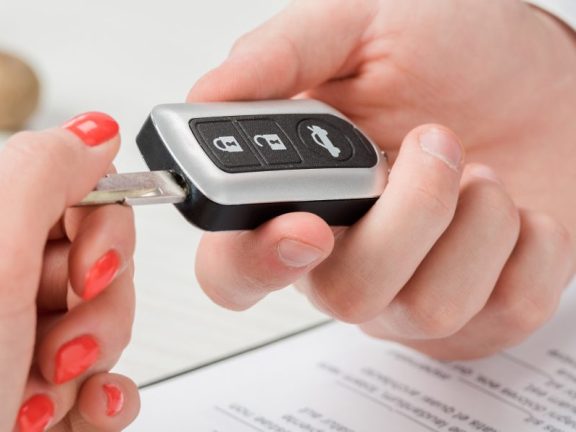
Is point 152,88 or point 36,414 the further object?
point 152,88

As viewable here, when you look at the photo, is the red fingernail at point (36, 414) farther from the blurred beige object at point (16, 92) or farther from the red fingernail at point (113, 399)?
the blurred beige object at point (16, 92)

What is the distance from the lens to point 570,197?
2.06 feet

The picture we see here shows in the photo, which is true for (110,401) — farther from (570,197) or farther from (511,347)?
(570,197)

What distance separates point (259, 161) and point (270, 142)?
2 centimetres

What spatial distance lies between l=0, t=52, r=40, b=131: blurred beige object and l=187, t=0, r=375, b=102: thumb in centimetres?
29

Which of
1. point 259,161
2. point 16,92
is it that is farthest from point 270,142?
point 16,92

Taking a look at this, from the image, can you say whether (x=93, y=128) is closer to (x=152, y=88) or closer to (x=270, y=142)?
(x=270, y=142)

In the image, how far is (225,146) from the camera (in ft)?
1.28

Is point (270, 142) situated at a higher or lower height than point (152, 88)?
higher

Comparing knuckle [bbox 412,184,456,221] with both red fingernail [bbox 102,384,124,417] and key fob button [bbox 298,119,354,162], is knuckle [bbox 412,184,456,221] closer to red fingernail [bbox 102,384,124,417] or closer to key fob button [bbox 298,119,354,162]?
key fob button [bbox 298,119,354,162]

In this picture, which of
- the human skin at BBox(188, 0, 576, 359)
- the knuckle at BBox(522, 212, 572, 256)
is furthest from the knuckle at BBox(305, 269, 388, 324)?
the knuckle at BBox(522, 212, 572, 256)

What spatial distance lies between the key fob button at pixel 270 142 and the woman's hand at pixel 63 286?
63mm

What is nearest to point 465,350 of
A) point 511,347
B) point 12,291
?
point 511,347

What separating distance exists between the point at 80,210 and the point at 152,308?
21 centimetres
